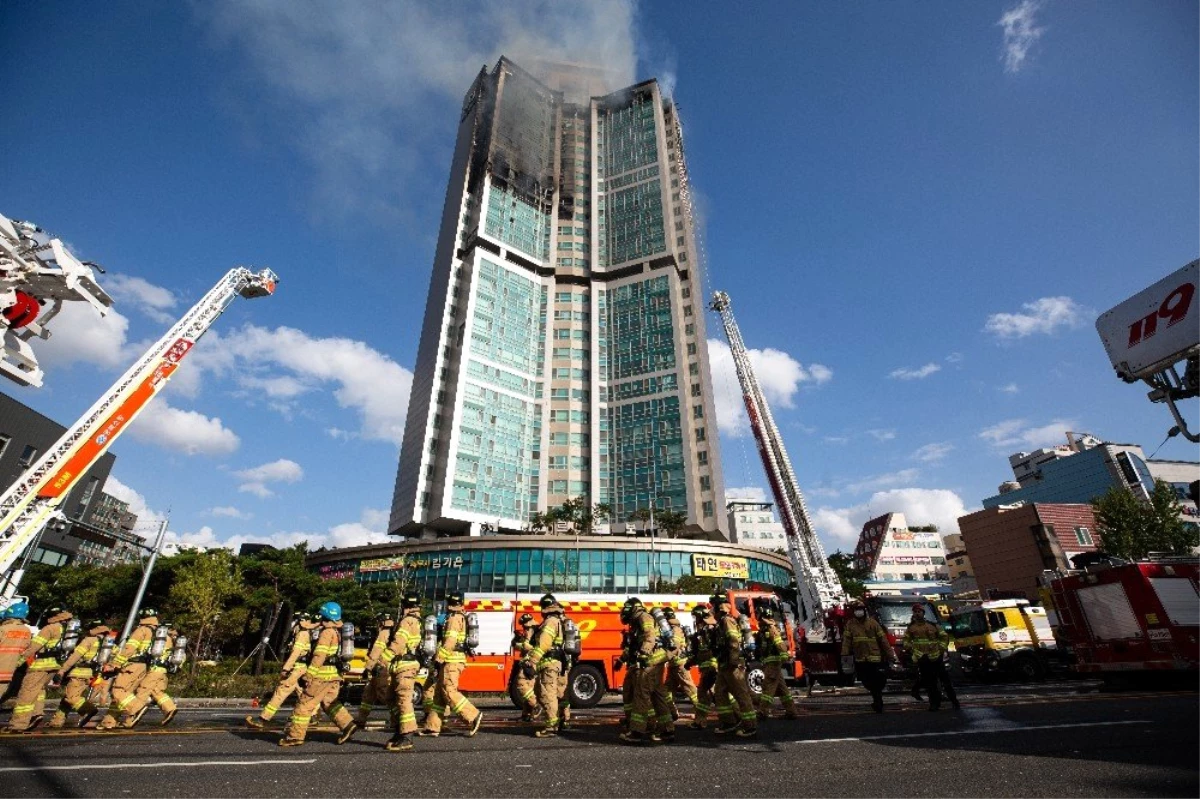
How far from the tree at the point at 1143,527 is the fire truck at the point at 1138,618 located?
2969 cm

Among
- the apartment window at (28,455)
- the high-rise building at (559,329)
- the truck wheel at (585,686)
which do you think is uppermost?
the high-rise building at (559,329)

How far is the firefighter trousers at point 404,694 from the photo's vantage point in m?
7.66

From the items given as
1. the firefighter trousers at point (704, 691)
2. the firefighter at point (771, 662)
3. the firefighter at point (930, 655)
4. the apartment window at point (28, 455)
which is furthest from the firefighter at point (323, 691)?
the apartment window at point (28, 455)

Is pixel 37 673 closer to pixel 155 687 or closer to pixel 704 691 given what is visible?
pixel 155 687

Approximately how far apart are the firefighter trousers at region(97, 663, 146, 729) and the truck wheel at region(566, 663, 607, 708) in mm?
8909

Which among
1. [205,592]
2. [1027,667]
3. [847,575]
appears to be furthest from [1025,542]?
[205,592]

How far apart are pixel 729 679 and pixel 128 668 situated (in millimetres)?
10657

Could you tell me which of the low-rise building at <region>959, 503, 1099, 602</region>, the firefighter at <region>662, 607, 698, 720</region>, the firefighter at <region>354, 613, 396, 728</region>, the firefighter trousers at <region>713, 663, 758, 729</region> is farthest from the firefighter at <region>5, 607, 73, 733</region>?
the low-rise building at <region>959, 503, 1099, 602</region>

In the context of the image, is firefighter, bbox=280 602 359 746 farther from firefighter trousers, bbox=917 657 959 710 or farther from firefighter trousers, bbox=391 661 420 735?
firefighter trousers, bbox=917 657 959 710

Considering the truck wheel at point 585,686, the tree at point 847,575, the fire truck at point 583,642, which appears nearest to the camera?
the truck wheel at point 585,686

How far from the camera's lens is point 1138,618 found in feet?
41.9

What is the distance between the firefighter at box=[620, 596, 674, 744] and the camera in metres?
7.93

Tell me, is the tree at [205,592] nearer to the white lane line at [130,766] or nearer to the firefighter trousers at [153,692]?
the firefighter trousers at [153,692]

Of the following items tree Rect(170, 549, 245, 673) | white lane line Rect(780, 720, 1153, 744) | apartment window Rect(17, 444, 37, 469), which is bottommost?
white lane line Rect(780, 720, 1153, 744)
